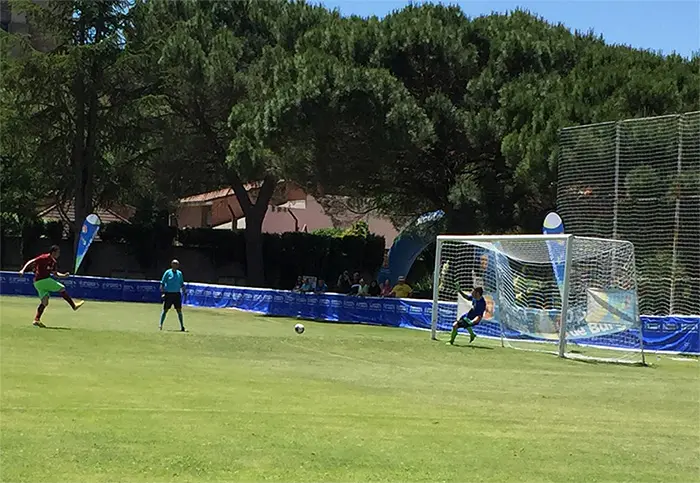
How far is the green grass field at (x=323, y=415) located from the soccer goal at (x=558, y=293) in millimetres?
2009

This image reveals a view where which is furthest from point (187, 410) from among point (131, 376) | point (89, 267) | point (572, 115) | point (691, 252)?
point (89, 267)

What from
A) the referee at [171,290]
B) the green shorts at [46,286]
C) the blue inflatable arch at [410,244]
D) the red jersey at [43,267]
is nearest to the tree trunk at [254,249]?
the blue inflatable arch at [410,244]

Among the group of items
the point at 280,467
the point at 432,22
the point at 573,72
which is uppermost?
the point at 432,22

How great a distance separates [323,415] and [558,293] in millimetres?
13206

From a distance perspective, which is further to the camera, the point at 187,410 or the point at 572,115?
the point at 572,115

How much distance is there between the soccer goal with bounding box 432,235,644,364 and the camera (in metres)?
19.8

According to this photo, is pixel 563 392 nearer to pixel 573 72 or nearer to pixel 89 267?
pixel 573 72

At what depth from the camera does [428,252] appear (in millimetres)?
45562

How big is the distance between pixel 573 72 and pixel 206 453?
2517cm

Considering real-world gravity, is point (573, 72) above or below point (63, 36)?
below

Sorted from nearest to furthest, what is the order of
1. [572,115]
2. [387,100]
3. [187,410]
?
[187,410]
[572,115]
[387,100]

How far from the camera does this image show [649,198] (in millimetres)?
23812

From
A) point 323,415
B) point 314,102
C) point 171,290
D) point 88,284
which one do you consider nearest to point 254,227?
point 88,284

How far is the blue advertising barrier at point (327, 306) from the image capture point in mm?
22281
